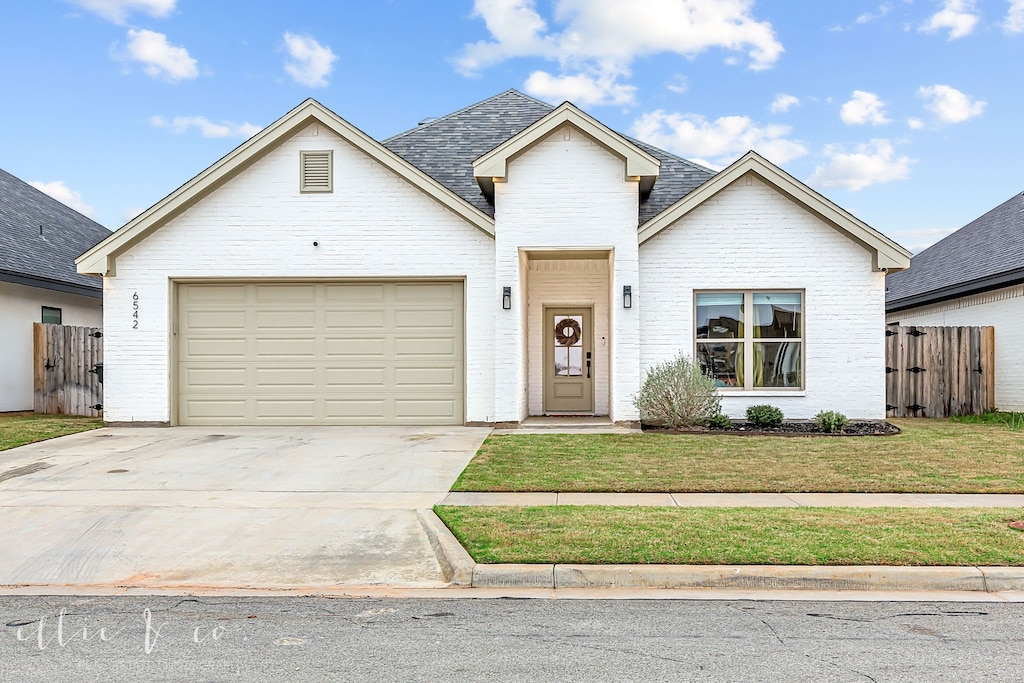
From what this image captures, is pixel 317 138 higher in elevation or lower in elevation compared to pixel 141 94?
lower

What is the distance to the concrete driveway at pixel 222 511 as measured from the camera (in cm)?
595

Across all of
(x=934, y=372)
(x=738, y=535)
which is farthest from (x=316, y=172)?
(x=934, y=372)

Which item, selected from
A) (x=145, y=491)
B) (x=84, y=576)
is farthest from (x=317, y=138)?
(x=84, y=576)

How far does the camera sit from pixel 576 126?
46.7 ft

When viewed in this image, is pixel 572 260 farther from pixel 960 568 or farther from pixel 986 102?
pixel 986 102

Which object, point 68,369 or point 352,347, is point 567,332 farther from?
point 68,369

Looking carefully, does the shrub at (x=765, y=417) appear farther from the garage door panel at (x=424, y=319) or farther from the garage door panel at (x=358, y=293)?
the garage door panel at (x=358, y=293)

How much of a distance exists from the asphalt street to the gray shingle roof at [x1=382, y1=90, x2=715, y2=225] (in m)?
11.8

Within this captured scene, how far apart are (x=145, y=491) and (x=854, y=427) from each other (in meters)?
11.9

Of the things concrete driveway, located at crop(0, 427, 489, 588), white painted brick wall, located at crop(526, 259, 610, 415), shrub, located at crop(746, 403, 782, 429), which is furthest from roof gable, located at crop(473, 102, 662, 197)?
concrete driveway, located at crop(0, 427, 489, 588)

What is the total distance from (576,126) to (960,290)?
11.4 m

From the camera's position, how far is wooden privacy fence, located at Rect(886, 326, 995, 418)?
17.7 m

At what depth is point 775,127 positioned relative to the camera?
76.0 feet

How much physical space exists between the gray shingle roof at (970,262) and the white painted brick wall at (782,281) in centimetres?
461
